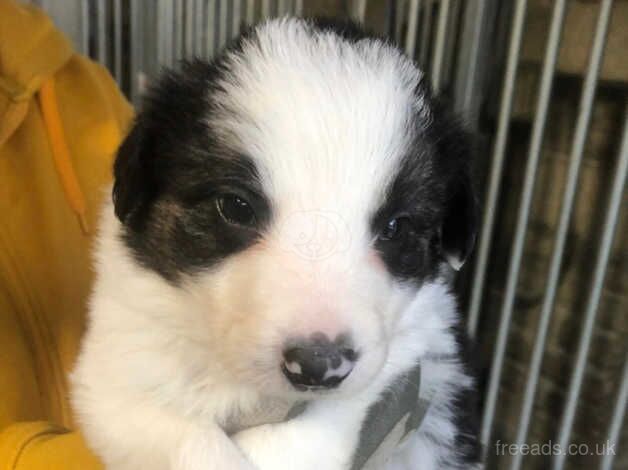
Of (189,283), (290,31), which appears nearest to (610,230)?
(290,31)

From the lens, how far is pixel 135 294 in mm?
1414

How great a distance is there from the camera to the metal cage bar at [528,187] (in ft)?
5.46

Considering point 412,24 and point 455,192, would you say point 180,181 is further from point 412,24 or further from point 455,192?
point 412,24

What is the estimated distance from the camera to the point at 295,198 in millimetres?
1129

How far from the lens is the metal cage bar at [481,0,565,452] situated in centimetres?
167

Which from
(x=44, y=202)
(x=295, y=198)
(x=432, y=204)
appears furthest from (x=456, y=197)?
(x=44, y=202)

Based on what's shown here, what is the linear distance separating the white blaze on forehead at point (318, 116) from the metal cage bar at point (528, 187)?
1.66 feet

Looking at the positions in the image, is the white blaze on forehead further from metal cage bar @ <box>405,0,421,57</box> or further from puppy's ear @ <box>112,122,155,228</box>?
metal cage bar @ <box>405,0,421,57</box>

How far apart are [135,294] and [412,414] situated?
2.28ft

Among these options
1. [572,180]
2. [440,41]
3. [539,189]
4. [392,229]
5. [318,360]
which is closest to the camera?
[318,360]

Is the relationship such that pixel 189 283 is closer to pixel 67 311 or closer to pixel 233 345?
pixel 233 345

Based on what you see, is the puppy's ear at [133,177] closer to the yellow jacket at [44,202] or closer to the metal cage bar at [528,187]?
the yellow jacket at [44,202]

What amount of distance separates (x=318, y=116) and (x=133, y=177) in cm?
40

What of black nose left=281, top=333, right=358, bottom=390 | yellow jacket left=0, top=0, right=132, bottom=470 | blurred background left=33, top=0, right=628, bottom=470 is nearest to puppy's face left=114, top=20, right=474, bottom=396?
black nose left=281, top=333, right=358, bottom=390
